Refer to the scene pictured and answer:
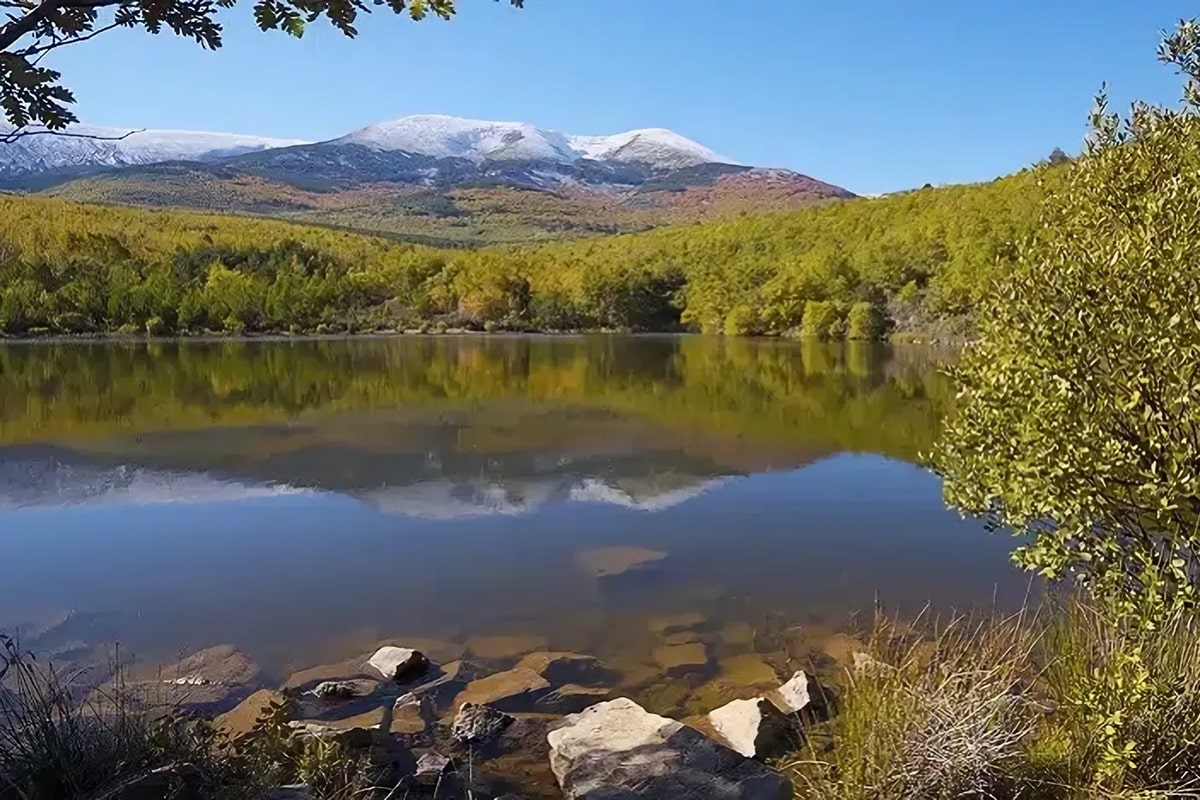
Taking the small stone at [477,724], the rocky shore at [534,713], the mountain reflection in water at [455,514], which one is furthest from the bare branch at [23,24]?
the mountain reflection in water at [455,514]

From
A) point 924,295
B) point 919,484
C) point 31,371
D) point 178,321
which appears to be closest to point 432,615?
point 919,484

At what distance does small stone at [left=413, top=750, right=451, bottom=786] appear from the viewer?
18.2 ft

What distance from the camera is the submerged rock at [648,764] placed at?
521 cm

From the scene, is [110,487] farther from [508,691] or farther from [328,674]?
[508,691]

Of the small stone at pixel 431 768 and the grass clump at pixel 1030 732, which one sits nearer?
the grass clump at pixel 1030 732

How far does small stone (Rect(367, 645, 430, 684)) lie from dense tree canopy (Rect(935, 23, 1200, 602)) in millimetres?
4508

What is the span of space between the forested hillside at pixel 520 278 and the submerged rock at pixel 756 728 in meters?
45.8

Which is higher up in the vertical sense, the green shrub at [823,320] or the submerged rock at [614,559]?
the green shrub at [823,320]

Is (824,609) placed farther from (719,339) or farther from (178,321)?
(178,321)

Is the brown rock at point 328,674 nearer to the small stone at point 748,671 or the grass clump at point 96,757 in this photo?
the grass clump at point 96,757

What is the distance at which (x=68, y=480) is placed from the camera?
15.8m

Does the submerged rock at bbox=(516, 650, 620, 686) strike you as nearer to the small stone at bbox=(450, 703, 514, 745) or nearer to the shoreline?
the small stone at bbox=(450, 703, 514, 745)

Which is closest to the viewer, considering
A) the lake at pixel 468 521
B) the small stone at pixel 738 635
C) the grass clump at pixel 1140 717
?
the grass clump at pixel 1140 717

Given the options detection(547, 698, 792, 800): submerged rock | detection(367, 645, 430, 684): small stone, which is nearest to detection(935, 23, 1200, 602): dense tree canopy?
detection(547, 698, 792, 800): submerged rock
